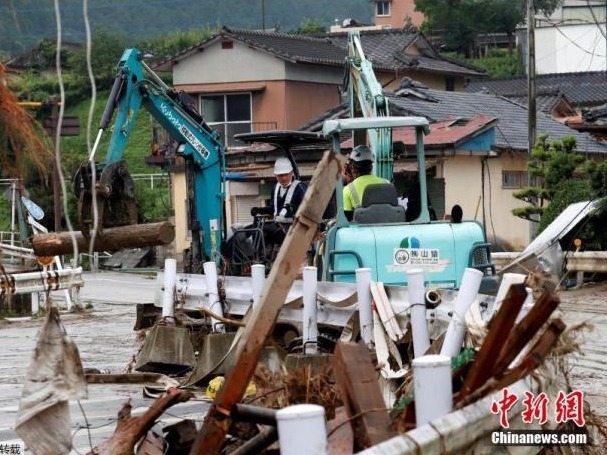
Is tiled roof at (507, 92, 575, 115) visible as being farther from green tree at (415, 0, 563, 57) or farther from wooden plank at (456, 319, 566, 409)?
wooden plank at (456, 319, 566, 409)

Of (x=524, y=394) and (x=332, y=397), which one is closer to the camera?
(x=524, y=394)

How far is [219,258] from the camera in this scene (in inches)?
695

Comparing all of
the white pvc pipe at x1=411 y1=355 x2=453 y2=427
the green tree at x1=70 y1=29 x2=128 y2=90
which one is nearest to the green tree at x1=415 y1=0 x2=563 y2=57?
the green tree at x1=70 y1=29 x2=128 y2=90

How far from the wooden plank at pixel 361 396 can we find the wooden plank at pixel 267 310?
1.51 ft

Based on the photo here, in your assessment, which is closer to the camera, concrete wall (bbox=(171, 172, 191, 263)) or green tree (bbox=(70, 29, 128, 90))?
concrete wall (bbox=(171, 172, 191, 263))

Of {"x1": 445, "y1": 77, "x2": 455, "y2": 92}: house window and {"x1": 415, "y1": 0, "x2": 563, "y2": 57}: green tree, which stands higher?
{"x1": 415, "y1": 0, "x2": 563, "y2": 57}: green tree

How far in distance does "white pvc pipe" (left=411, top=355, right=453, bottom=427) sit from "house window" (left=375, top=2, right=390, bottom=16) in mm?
94384

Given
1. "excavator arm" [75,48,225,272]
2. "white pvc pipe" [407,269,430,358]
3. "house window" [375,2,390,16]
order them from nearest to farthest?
"white pvc pipe" [407,269,430,358] < "excavator arm" [75,48,225,272] < "house window" [375,2,390,16]

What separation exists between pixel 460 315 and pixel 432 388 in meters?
1.89

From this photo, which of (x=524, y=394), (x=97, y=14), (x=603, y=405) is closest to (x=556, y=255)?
(x=603, y=405)

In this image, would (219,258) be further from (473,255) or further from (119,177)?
(473,255)

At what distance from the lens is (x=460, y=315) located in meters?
8.53

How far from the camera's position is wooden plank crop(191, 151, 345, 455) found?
6.84 m

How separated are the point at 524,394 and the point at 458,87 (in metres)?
54.1
